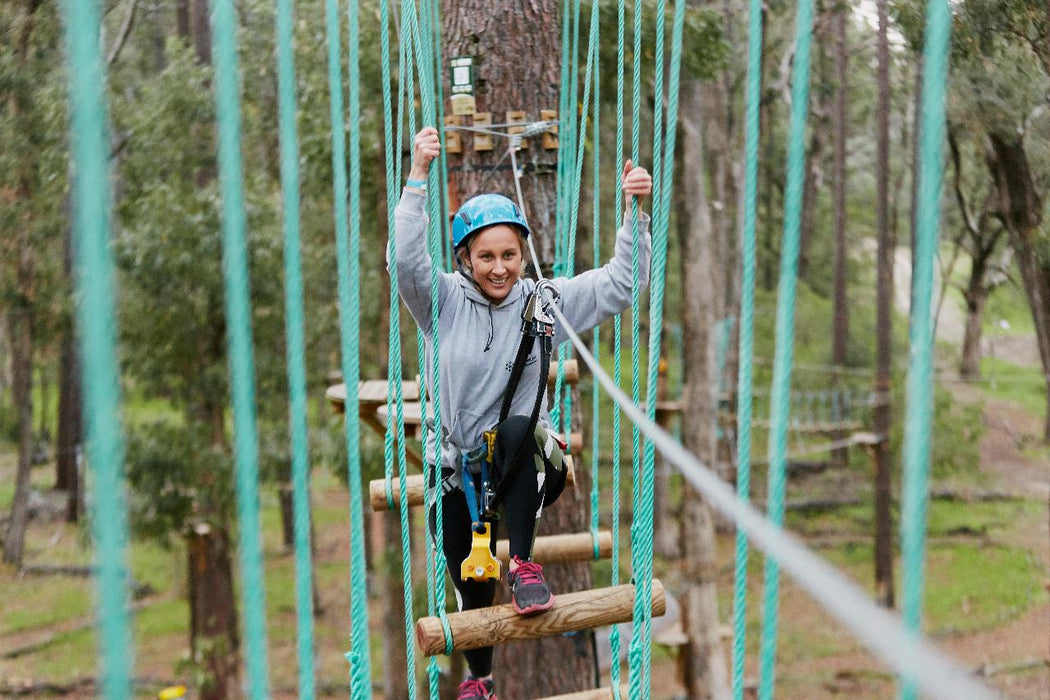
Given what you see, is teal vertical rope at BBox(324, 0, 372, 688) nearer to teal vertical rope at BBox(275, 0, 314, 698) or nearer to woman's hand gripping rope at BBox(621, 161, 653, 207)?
teal vertical rope at BBox(275, 0, 314, 698)

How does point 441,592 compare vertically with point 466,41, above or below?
below

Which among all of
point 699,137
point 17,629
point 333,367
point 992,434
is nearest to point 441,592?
point 699,137

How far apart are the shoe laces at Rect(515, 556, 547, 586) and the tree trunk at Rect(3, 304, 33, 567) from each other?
9209 mm

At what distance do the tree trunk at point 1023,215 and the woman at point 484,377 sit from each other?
3.54m

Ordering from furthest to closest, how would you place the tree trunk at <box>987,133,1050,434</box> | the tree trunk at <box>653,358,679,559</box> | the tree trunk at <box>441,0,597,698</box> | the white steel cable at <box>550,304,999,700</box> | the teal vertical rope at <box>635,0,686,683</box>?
the tree trunk at <box>653,358,679,559</box>, the tree trunk at <box>987,133,1050,434</box>, the tree trunk at <box>441,0,597,698</box>, the teal vertical rope at <box>635,0,686,683</box>, the white steel cable at <box>550,304,999,700</box>

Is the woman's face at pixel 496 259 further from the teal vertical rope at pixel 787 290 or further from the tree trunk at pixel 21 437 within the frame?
the tree trunk at pixel 21 437

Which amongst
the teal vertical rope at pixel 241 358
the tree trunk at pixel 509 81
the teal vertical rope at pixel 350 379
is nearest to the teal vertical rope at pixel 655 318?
the teal vertical rope at pixel 350 379

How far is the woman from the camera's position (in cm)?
215

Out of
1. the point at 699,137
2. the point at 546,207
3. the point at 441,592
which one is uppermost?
the point at 699,137

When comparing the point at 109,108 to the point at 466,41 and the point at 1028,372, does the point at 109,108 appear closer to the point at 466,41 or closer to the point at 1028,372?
the point at 466,41

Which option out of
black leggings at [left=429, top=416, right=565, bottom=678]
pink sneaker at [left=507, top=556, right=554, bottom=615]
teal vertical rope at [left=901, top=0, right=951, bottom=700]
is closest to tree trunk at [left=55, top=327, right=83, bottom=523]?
black leggings at [left=429, top=416, right=565, bottom=678]

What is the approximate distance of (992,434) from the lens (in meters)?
14.8

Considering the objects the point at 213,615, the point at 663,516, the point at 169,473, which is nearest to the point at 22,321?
the point at 169,473

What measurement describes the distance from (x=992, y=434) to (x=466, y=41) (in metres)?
13.4
